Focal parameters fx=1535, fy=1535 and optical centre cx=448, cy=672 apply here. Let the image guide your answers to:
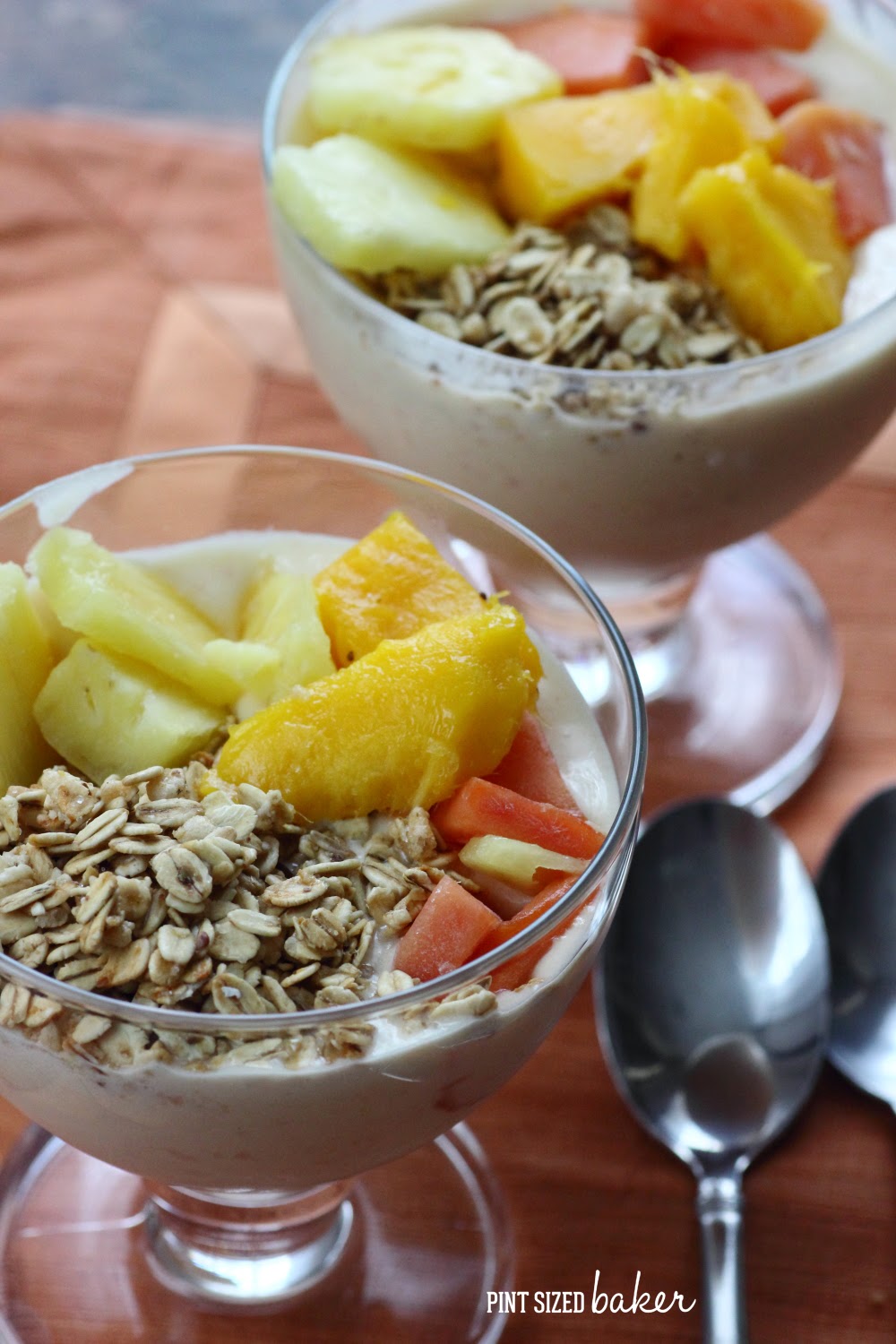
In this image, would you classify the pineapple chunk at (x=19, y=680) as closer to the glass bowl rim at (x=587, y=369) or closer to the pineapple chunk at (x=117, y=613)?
the pineapple chunk at (x=117, y=613)

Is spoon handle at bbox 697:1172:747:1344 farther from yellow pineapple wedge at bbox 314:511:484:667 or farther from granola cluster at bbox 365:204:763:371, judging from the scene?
granola cluster at bbox 365:204:763:371

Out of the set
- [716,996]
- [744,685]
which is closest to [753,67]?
[744,685]

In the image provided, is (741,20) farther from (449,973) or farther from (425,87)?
(449,973)

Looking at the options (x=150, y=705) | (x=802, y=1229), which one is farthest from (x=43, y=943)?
(x=802, y=1229)

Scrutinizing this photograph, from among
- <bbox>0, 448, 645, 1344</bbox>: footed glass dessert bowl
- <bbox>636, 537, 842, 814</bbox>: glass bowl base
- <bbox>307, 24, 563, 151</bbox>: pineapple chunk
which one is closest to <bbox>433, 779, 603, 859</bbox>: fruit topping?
<bbox>0, 448, 645, 1344</bbox>: footed glass dessert bowl

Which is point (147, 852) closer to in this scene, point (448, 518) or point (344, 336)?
point (448, 518)

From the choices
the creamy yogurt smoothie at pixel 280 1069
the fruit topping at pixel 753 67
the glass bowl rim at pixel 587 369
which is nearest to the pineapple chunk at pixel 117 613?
the creamy yogurt smoothie at pixel 280 1069
